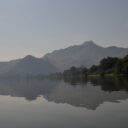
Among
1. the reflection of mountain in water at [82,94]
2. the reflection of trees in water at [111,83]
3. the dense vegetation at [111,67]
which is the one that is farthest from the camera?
the dense vegetation at [111,67]

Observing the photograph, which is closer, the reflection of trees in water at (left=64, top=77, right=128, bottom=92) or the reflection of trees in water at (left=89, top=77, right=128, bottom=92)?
the reflection of trees in water at (left=89, top=77, right=128, bottom=92)

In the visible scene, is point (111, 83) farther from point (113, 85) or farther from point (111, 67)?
point (111, 67)

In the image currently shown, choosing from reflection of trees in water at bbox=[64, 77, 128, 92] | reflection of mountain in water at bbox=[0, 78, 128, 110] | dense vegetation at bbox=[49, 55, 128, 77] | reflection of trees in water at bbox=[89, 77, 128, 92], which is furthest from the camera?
dense vegetation at bbox=[49, 55, 128, 77]

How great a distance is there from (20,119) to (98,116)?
6818 mm

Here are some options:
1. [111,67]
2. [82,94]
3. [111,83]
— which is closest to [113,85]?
[111,83]

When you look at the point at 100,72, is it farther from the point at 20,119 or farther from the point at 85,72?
the point at 20,119

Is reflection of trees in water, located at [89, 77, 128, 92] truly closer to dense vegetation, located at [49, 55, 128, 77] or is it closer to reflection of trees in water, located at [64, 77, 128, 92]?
reflection of trees in water, located at [64, 77, 128, 92]

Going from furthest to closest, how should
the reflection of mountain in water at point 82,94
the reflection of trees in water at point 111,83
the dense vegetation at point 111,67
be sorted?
the dense vegetation at point 111,67 → the reflection of trees in water at point 111,83 → the reflection of mountain in water at point 82,94

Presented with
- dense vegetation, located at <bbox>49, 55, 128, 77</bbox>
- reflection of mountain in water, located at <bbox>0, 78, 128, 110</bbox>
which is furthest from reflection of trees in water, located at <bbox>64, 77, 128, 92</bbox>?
dense vegetation, located at <bbox>49, 55, 128, 77</bbox>

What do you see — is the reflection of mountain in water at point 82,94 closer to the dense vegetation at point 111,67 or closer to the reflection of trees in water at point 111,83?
the reflection of trees in water at point 111,83

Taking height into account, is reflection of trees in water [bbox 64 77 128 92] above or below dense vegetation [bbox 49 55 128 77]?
below

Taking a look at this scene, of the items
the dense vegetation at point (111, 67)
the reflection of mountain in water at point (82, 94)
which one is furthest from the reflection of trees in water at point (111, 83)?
the dense vegetation at point (111, 67)

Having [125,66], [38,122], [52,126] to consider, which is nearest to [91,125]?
[52,126]

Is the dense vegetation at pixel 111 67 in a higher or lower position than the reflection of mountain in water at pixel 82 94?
higher
